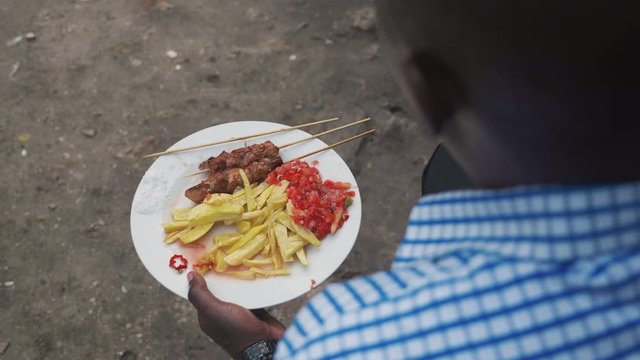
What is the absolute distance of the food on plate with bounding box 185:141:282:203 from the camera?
8.57 ft

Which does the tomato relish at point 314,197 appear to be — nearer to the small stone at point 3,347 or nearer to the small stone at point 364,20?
the small stone at point 3,347

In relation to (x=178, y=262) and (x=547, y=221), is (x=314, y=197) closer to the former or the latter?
(x=178, y=262)

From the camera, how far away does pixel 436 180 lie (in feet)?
5.93

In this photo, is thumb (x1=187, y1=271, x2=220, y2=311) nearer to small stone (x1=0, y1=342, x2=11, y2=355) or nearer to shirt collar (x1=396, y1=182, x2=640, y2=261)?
shirt collar (x1=396, y1=182, x2=640, y2=261)

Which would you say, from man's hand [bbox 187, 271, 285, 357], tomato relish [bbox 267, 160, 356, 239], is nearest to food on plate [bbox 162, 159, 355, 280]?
tomato relish [bbox 267, 160, 356, 239]

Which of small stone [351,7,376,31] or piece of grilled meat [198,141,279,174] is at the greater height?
piece of grilled meat [198,141,279,174]

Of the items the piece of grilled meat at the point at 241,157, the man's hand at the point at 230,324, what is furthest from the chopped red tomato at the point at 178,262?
the piece of grilled meat at the point at 241,157

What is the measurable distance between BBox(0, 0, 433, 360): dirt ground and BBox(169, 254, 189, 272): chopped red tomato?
95 centimetres

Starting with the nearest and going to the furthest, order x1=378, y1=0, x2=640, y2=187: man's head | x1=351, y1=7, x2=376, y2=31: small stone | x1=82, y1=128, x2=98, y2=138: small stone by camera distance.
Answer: x1=378, y1=0, x2=640, y2=187: man's head → x1=82, y1=128, x2=98, y2=138: small stone → x1=351, y1=7, x2=376, y2=31: small stone

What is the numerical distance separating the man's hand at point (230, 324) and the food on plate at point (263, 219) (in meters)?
0.19

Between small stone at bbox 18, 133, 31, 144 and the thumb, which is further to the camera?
small stone at bbox 18, 133, 31, 144

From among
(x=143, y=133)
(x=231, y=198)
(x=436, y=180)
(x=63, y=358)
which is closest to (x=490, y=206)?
(x=436, y=180)

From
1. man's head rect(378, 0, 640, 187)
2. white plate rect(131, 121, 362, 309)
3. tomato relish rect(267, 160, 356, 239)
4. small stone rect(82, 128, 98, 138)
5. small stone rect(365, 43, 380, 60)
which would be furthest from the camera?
small stone rect(365, 43, 380, 60)

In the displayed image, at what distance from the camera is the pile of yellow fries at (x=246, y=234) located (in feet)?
7.81
